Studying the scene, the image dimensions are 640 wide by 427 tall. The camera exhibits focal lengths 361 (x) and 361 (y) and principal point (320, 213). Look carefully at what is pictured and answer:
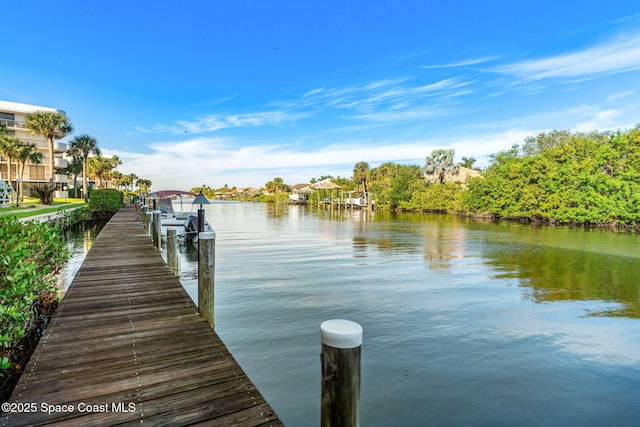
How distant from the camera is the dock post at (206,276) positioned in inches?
215

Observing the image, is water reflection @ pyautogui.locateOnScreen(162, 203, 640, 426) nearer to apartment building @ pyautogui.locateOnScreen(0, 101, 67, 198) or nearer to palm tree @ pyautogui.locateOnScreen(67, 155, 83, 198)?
apartment building @ pyautogui.locateOnScreen(0, 101, 67, 198)

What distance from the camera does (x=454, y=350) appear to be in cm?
636

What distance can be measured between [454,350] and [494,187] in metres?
43.1

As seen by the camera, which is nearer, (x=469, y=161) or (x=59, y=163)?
(x=59, y=163)

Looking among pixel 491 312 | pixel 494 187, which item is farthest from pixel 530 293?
pixel 494 187

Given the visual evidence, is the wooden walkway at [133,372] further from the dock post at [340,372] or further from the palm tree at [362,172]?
the palm tree at [362,172]

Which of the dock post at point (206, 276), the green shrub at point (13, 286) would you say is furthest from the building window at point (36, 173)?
the dock post at point (206, 276)

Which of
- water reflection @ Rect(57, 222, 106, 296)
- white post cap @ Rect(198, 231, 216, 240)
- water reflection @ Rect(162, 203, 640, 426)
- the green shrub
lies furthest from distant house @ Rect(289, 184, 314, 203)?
the green shrub

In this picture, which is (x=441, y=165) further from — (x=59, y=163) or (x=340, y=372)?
(x=340, y=372)

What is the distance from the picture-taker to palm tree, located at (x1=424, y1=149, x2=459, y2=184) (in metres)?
66.5

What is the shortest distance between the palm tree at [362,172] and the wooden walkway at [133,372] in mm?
73754

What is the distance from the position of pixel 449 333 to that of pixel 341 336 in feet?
19.3

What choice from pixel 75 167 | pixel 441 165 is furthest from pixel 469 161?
pixel 75 167

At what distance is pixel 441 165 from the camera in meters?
66.8
